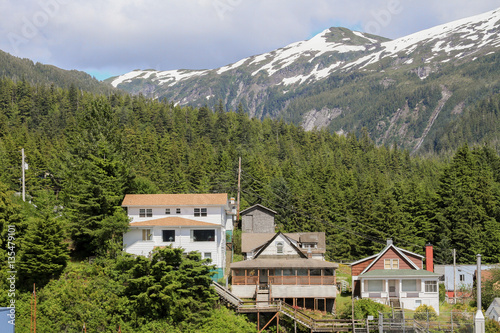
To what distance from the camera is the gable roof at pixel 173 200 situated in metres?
48.0

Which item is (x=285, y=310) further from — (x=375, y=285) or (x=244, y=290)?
(x=375, y=285)

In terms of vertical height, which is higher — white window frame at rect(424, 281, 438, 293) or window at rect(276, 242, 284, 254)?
window at rect(276, 242, 284, 254)

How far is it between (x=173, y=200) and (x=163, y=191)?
1165 inches

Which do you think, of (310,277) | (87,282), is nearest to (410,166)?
(310,277)

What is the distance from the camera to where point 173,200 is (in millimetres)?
49312

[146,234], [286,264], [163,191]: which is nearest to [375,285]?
[286,264]

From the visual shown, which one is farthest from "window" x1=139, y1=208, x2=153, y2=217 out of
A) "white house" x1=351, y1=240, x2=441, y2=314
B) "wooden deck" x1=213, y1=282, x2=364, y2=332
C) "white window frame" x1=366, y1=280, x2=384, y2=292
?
"white window frame" x1=366, y1=280, x2=384, y2=292

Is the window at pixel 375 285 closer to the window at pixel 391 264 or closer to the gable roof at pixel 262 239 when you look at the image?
the window at pixel 391 264

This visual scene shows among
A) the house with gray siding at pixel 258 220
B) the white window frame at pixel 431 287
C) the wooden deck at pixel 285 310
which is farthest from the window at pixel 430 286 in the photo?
the house with gray siding at pixel 258 220

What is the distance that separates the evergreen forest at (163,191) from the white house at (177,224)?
5.76 feet

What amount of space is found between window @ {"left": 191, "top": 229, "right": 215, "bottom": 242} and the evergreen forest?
4.10 m

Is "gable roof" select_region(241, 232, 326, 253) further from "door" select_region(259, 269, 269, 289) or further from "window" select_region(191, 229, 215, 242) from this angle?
"window" select_region(191, 229, 215, 242)

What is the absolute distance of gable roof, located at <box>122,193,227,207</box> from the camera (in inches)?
1890

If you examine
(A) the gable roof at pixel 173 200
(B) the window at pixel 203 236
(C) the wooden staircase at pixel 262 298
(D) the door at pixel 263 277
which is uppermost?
(A) the gable roof at pixel 173 200
